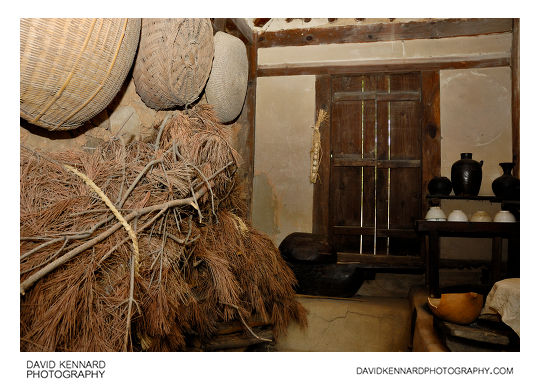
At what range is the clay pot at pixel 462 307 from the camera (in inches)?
64.1

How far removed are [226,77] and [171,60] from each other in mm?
706

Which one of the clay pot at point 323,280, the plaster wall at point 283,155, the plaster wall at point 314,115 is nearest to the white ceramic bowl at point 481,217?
the plaster wall at point 314,115

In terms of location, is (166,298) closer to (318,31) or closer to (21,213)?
(21,213)

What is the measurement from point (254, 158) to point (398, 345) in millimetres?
1949

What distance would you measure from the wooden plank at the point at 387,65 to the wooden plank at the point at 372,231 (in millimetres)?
1383

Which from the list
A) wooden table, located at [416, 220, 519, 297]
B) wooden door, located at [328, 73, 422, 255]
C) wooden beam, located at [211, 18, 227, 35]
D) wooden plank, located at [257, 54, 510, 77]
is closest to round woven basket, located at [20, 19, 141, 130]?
wooden beam, located at [211, 18, 227, 35]

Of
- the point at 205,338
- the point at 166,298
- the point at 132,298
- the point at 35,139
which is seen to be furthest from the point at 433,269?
the point at 35,139

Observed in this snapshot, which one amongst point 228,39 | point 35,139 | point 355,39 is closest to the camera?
point 35,139

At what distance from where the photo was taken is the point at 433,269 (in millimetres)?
2316

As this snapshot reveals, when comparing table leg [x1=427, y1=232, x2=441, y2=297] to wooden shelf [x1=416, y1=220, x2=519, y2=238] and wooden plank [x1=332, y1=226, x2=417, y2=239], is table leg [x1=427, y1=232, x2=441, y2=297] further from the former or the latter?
wooden plank [x1=332, y1=226, x2=417, y2=239]

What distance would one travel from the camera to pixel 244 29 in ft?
10.6

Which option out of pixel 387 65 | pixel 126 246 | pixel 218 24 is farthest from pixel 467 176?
pixel 126 246

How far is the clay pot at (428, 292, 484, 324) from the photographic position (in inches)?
64.1
